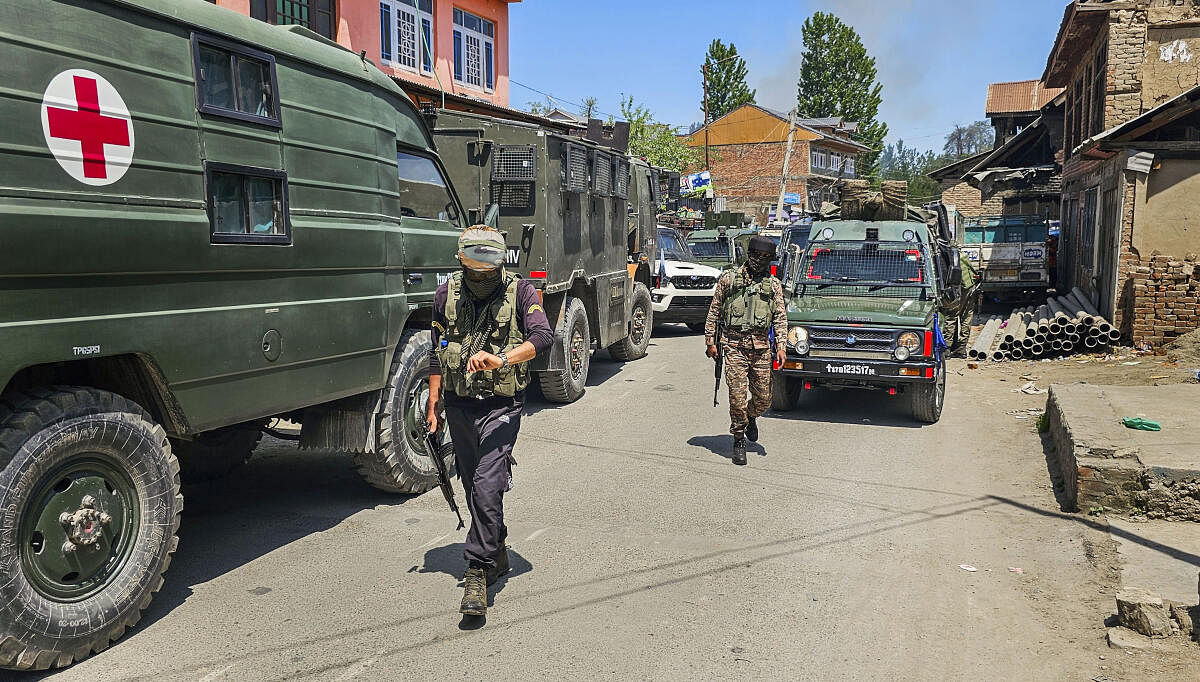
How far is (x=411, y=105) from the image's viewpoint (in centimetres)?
649

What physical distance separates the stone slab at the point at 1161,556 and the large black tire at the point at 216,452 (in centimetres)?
514

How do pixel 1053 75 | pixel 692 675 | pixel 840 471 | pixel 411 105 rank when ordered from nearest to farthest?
1. pixel 692 675
2. pixel 411 105
3. pixel 840 471
4. pixel 1053 75

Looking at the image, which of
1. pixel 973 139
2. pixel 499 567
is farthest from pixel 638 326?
pixel 973 139

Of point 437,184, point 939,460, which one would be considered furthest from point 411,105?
point 939,460

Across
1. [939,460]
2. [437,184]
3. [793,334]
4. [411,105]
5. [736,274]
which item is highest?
[411,105]

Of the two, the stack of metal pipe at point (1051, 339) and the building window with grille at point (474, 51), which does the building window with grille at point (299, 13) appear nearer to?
the building window with grille at point (474, 51)

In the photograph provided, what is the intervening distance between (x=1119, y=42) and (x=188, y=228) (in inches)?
701

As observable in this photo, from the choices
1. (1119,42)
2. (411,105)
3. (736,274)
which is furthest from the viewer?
(1119,42)

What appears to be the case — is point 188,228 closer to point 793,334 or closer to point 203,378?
point 203,378

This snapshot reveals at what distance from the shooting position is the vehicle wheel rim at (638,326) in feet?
46.0

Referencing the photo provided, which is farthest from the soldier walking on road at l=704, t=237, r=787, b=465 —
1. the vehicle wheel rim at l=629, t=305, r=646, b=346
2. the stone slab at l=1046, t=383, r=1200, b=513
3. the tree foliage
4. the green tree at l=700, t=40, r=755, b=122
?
the tree foliage

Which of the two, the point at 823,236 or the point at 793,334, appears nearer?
the point at 793,334

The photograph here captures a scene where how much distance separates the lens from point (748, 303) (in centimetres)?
795

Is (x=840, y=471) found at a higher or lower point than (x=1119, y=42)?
lower
